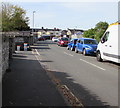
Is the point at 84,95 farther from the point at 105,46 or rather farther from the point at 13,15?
the point at 13,15

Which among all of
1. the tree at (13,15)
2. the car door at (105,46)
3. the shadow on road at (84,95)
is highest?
the tree at (13,15)

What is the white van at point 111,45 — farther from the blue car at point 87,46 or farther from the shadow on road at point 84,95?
the blue car at point 87,46

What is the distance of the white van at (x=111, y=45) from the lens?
45.0 ft

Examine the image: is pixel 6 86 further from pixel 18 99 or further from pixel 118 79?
pixel 118 79

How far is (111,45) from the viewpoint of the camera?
47.5ft

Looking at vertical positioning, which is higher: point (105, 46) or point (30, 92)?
point (105, 46)

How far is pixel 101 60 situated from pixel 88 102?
10.6m

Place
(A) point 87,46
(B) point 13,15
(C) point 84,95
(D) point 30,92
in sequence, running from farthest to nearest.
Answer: (B) point 13,15 < (A) point 87,46 < (D) point 30,92 < (C) point 84,95

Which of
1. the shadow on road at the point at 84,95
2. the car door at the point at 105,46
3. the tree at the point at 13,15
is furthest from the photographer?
the tree at the point at 13,15

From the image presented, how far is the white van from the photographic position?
45.0 feet

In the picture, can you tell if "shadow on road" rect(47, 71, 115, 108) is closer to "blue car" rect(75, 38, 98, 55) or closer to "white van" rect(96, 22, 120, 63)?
"white van" rect(96, 22, 120, 63)

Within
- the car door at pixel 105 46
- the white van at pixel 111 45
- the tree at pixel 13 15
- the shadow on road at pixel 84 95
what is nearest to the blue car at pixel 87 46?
the white van at pixel 111 45

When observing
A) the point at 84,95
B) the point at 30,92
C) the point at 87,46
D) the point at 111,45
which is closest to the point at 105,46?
the point at 111,45

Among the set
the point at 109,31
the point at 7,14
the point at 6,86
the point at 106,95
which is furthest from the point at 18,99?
the point at 7,14
